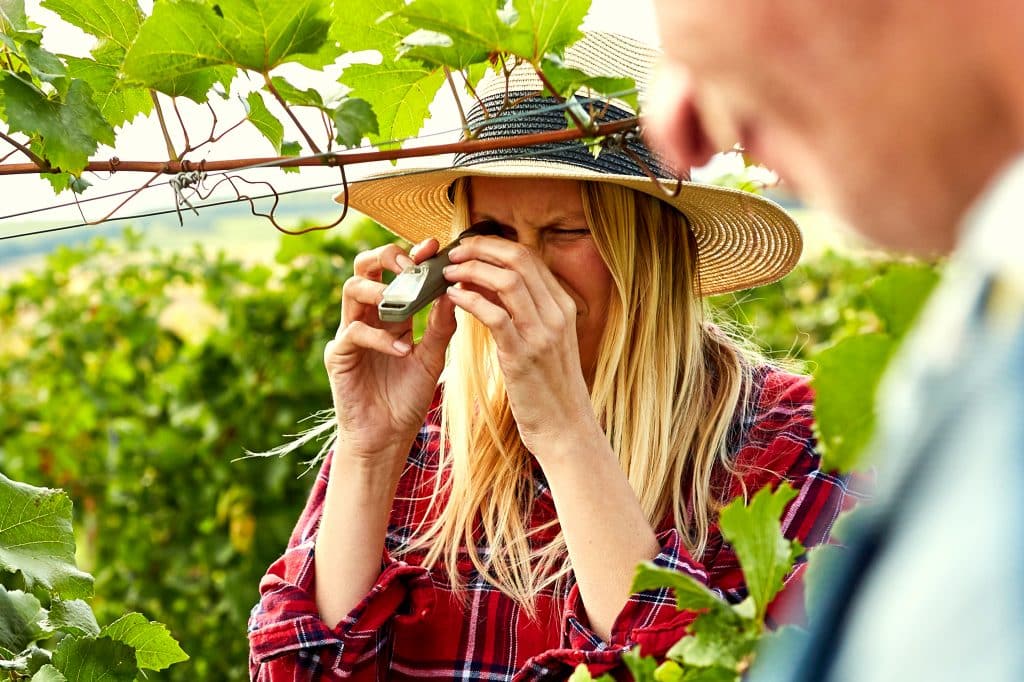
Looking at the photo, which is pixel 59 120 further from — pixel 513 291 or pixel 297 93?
pixel 513 291

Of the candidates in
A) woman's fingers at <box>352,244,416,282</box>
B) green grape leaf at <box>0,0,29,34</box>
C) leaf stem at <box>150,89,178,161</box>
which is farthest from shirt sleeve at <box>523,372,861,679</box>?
green grape leaf at <box>0,0,29,34</box>

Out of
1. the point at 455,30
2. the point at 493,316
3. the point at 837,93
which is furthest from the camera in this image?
the point at 493,316

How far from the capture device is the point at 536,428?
153 centimetres

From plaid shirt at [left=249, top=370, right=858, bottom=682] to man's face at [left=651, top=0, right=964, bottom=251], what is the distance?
1138mm

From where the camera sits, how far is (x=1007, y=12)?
37cm

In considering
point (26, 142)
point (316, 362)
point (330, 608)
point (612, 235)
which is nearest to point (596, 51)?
point (612, 235)

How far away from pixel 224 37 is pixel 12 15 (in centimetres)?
28

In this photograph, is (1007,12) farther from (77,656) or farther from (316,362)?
(316,362)

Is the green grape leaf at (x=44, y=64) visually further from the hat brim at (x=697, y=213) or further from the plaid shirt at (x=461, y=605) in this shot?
the plaid shirt at (x=461, y=605)

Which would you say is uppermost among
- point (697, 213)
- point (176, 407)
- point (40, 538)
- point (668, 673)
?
point (697, 213)

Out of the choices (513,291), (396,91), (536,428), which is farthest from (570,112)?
(536,428)

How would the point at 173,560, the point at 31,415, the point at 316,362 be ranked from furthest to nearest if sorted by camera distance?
the point at 31,415, the point at 173,560, the point at 316,362

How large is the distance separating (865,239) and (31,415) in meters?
4.10

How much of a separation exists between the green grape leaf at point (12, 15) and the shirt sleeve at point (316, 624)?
36.8 inches
